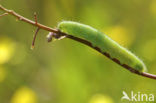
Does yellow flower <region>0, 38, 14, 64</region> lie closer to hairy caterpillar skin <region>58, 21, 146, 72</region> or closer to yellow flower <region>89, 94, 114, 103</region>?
yellow flower <region>89, 94, 114, 103</region>

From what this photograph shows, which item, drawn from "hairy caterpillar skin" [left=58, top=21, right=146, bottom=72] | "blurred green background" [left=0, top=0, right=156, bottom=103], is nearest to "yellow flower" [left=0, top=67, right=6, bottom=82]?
"blurred green background" [left=0, top=0, right=156, bottom=103]

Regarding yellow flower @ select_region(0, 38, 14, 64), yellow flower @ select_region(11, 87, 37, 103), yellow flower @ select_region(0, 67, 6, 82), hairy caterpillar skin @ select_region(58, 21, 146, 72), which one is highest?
yellow flower @ select_region(0, 38, 14, 64)

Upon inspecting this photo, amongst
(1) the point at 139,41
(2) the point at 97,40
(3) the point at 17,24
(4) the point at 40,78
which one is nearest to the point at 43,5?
(3) the point at 17,24

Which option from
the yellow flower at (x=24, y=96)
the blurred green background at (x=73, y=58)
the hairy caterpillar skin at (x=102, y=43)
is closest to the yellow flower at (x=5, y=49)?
the blurred green background at (x=73, y=58)

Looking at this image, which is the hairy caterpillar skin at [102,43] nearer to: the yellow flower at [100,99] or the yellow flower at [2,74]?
the yellow flower at [100,99]

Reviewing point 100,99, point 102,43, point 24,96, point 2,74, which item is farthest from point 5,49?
point 102,43

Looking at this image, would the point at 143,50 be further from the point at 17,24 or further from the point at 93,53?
the point at 17,24
